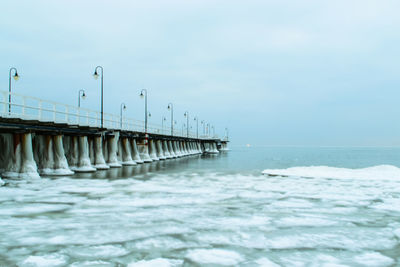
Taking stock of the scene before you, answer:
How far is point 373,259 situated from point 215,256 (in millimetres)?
2666

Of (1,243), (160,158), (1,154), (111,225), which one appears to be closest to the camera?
(1,243)

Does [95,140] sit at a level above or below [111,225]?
above

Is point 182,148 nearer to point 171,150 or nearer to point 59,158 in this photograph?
point 171,150

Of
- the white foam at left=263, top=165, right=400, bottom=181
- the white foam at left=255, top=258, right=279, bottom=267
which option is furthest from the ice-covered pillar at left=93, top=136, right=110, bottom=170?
the white foam at left=255, top=258, right=279, bottom=267

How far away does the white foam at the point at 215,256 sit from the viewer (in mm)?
6082

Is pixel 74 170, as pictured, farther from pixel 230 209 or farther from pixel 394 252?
pixel 394 252

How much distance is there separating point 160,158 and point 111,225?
42.8 metres

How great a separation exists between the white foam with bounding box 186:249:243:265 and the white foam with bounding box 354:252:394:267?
200 cm

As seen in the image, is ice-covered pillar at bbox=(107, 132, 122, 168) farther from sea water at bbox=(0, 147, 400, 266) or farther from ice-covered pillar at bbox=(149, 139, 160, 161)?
sea water at bbox=(0, 147, 400, 266)

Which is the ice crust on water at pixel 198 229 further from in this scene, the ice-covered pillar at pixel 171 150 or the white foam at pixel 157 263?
the ice-covered pillar at pixel 171 150

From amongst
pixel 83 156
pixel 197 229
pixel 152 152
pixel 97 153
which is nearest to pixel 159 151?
pixel 152 152

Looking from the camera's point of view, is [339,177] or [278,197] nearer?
[278,197]

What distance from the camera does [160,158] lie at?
169 ft

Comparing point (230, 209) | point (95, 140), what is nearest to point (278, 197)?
point (230, 209)
